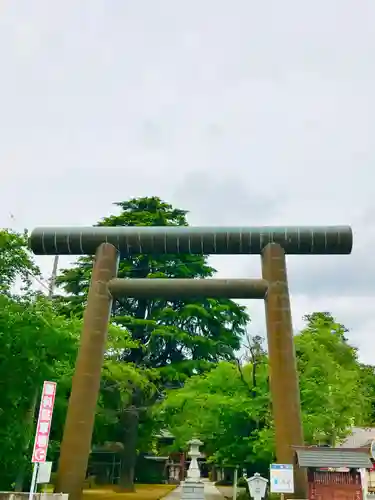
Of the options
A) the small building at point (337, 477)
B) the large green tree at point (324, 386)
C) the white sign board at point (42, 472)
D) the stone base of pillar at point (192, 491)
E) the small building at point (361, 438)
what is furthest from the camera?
the small building at point (361, 438)

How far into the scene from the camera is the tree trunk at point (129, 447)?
30141 mm

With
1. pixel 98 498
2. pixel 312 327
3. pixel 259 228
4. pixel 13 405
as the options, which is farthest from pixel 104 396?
pixel 259 228

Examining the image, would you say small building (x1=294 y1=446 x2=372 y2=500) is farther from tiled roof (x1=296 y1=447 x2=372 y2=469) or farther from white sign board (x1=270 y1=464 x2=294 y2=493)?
white sign board (x1=270 y1=464 x2=294 y2=493)

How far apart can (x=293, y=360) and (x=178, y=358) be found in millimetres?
18716

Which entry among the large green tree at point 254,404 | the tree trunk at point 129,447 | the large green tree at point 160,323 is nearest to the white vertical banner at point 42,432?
the large green tree at point 254,404

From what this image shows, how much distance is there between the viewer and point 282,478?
12.0 meters

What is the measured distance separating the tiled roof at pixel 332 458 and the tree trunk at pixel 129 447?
18.8m

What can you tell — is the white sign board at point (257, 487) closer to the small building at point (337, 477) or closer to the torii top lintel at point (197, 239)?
the small building at point (337, 477)

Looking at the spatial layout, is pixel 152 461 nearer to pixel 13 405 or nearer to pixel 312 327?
pixel 312 327

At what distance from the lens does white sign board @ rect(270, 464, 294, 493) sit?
1193cm

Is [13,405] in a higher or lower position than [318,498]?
higher

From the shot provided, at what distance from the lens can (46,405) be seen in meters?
10.4

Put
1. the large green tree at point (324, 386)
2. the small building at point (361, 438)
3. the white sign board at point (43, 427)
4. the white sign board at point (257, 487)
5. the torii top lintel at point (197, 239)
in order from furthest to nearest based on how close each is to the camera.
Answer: the small building at point (361, 438), the large green tree at point (324, 386), the white sign board at point (257, 487), the torii top lintel at point (197, 239), the white sign board at point (43, 427)

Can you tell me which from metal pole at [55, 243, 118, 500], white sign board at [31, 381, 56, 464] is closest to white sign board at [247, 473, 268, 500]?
metal pole at [55, 243, 118, 500]
